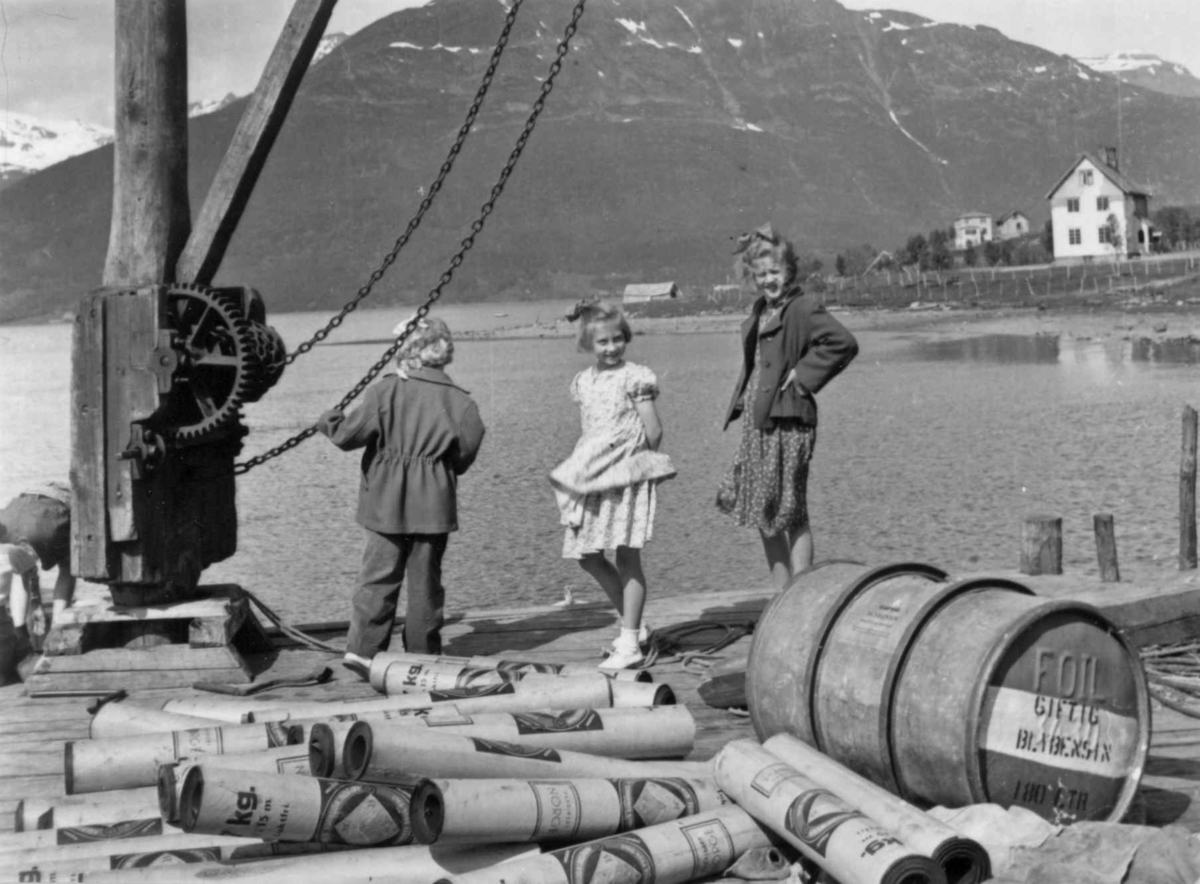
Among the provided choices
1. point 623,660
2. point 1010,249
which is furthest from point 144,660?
point 1010,249

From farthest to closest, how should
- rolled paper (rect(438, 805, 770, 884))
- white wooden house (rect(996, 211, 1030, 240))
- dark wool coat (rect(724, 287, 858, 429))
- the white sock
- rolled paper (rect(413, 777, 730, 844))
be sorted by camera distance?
1. white wooden house (rect(996, 211, 1030, 240))
2. the white sock
3. dark wool coat (rect(724, 287, 858, 429))
4. rolled paper (rect(413, 777, 730, 844))
5. rolled paper (rect(438, 805, 770, 884))

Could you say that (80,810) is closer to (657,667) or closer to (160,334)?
(160,334)

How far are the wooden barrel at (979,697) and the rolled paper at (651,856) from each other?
480 millimetres

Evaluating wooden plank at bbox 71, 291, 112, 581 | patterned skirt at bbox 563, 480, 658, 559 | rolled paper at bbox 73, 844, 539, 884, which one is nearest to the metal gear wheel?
wooden plank at bbox 71, 291, 112, 581

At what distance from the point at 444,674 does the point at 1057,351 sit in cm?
4402

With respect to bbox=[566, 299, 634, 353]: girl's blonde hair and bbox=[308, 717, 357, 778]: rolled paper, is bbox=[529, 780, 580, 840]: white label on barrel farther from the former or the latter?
bbox=[566, 299, 634, 353]: girl's blonde hair

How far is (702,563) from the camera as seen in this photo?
17906 mm

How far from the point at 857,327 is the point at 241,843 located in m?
70.5

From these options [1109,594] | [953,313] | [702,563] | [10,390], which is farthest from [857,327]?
[1109,594]

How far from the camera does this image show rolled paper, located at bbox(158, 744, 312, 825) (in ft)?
14.4

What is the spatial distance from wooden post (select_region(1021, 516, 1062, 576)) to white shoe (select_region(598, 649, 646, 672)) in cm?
346

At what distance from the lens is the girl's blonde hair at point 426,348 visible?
7465 millimetres

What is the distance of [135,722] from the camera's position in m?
5.73

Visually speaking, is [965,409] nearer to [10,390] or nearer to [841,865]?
[841,865]
